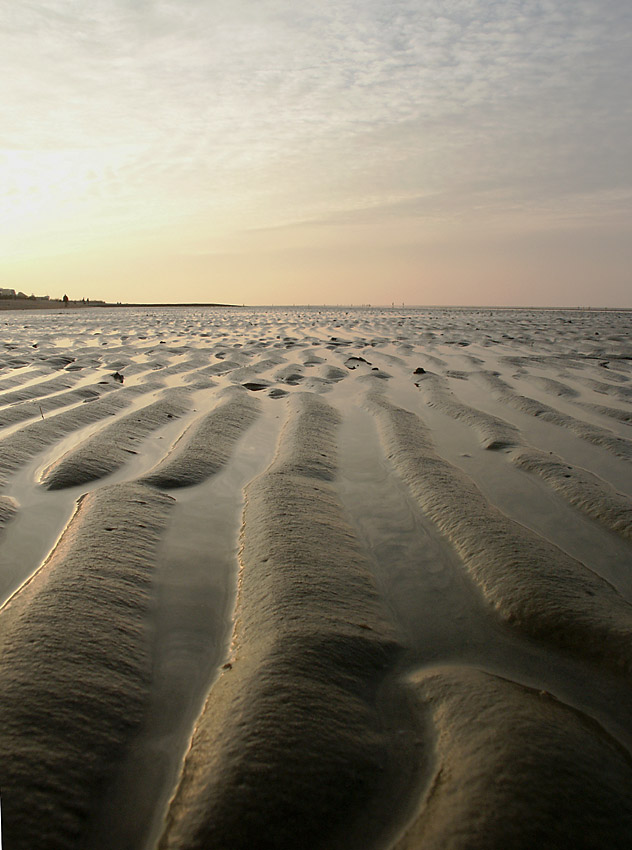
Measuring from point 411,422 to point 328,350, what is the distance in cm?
461

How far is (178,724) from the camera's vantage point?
1062 mm

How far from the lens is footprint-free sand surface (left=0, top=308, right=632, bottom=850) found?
0.84 metres

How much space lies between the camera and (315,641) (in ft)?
4.05

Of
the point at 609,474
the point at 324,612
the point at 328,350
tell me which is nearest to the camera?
the point at 324,612

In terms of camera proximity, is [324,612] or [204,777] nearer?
[204,777]

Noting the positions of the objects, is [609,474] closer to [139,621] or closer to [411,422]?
[411,422]

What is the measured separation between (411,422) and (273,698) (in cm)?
265

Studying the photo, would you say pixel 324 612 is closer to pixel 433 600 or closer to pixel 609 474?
pixel 433 600

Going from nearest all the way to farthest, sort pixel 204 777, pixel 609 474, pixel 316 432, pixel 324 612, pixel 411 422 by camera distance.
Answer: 1. pixel 204 777
2. pixel 324 612
3. pixel 609 474
4. pixel 316 432
5. pixel 411 422

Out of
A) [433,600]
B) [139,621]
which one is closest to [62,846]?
[139,621]

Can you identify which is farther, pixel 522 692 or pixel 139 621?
pixel 139 621

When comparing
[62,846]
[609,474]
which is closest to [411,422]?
[609,474]

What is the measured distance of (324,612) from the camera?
137 cm

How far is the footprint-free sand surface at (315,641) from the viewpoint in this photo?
0.84m
